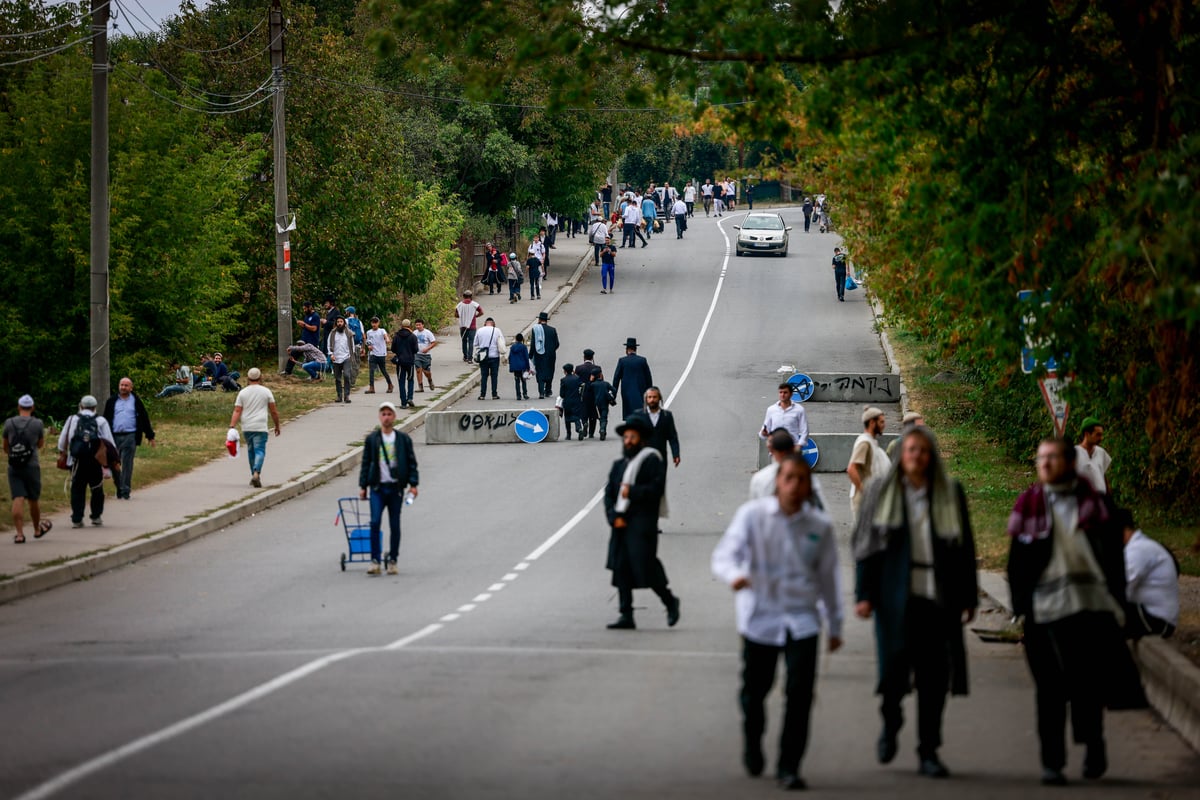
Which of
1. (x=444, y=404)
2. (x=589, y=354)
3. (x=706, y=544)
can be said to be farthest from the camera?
(x=444, y=404)

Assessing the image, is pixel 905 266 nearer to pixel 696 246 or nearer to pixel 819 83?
pixel 819 83

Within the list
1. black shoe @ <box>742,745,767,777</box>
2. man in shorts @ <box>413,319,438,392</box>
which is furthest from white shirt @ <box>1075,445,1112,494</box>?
man in shorts @ <box>413,319,438,392</box>

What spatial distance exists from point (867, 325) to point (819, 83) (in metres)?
32.0

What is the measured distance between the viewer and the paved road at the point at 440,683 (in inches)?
317

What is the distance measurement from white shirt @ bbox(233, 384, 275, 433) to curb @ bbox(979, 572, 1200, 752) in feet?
48.0

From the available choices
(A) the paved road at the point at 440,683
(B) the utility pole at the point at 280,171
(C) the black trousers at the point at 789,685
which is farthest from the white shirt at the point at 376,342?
(C) the black trousers at the point at 789,685

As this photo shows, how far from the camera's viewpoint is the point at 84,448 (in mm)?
19469

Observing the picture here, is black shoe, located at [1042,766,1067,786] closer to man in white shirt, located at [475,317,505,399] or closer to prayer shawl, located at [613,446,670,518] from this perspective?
prayer shawl, located at [613,446,670,518]

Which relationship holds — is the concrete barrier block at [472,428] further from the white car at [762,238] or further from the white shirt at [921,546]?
the white car at [762,238]

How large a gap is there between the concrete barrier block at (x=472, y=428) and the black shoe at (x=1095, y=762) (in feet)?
70.6

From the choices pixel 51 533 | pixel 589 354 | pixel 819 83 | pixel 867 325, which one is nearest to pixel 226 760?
pixel 819 83

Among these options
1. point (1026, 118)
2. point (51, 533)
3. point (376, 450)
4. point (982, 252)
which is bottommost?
point (51, 533)

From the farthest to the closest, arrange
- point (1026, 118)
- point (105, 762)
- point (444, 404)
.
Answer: point (444, 404)
point (1026, 118)
point (105, 762)

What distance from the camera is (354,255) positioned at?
40.6 m
